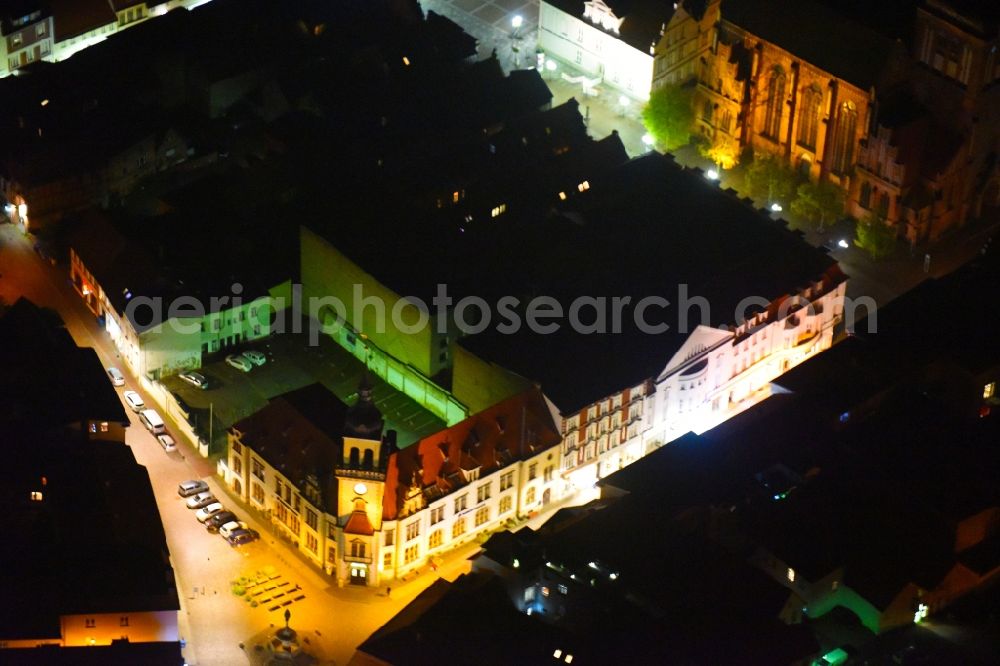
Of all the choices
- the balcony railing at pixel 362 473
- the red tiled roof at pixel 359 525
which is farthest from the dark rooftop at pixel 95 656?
the balcony railing at pixel 362 473

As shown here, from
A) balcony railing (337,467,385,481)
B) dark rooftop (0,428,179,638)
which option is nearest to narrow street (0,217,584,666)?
dark rooftop (0,428,179,638)

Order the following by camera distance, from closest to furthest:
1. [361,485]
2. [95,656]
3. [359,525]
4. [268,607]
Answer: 1. [95,656]
2. [361,485]
3. [268,607]
4. [359,525]

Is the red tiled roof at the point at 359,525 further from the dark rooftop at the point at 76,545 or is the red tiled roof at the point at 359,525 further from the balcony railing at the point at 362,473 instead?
the dark rooftop at the point at 76,545

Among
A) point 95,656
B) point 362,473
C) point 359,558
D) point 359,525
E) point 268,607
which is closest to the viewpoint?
point 95,656

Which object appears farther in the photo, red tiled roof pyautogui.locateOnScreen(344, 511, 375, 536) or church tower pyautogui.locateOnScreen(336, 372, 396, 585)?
red tiled roof pyautogui.locateOnScreen(344, 511, 375, 536)

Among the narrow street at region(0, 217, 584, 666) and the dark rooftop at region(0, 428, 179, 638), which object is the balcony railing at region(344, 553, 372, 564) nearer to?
the narrow street at region(0, 217, 584, 666)

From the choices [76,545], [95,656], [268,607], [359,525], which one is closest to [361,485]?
[359,525]

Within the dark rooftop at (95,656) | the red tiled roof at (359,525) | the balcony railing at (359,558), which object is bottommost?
the dark rooftop at (95,656)

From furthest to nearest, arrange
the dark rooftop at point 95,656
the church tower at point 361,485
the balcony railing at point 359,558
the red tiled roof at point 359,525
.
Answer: the balcony railing at point 359,558 < the red tiled roof at point 359,525 < the church tower at point 361,485 < the dark rooftop at point 95,656

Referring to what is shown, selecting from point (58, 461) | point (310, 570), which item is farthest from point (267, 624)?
point (58, 461)

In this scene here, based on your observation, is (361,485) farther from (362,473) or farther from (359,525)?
(359,525)

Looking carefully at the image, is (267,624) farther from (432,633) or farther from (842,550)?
(842,550)
